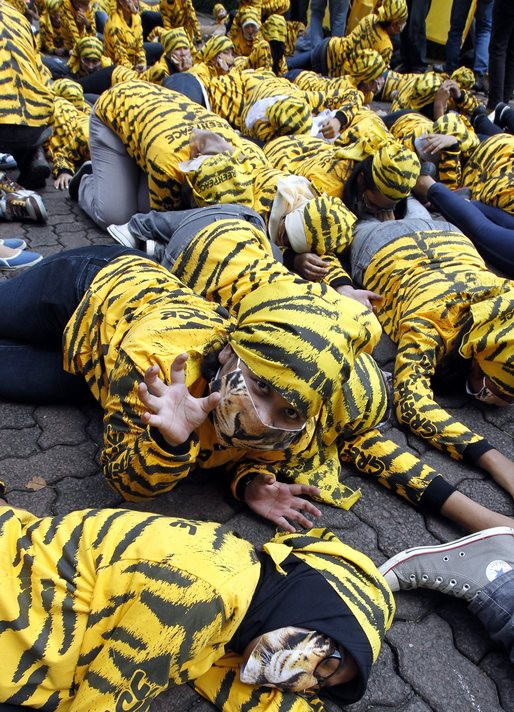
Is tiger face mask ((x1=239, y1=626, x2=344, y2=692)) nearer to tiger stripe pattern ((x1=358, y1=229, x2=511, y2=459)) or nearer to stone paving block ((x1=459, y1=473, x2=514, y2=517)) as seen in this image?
stone paving block ((x1=459, y1=473, x2=514, y2=517))

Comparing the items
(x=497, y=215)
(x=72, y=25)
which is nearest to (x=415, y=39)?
(x=72, y=25)

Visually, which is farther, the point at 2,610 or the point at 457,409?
the point at 457,409

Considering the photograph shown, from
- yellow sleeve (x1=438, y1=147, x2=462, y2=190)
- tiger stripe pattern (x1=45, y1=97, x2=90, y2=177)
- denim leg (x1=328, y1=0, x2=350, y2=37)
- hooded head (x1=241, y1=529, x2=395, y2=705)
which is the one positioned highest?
denim leg (x1=328, y1=0, x2=350, y2=37)

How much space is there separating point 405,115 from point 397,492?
12.9 feet

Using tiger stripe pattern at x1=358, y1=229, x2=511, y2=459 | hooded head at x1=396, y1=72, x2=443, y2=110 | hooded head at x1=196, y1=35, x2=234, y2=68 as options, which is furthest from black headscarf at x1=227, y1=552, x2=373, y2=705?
hooded head at x1=196, y1=35, x2=234, y2=68

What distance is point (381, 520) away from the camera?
223cm

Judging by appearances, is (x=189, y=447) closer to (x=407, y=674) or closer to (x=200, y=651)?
(x=200, y=651)

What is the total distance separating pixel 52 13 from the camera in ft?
28.1

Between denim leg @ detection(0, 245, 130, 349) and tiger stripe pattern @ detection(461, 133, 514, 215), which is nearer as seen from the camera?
denim leg @ detection(0, 245, 130, 349)

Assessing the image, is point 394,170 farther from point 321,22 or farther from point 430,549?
point 321,22

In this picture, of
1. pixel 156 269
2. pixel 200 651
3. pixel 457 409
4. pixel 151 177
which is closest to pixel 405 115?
pixel 151 177

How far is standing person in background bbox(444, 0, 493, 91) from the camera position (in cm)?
826

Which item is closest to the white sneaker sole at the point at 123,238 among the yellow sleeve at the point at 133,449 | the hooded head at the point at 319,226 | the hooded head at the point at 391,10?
the hooded head at the point at 319,226

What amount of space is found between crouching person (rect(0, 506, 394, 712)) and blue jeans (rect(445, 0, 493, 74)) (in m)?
8.68
